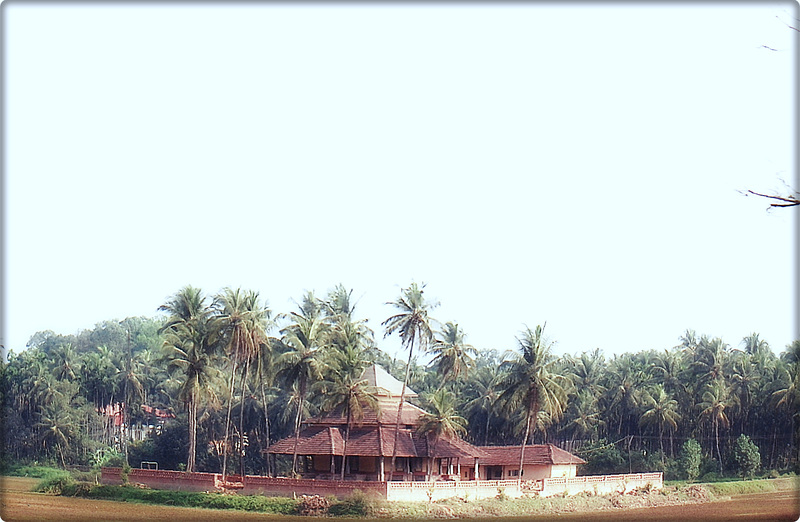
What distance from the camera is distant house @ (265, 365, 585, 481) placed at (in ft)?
136

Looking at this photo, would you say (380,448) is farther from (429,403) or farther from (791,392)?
(791,392)

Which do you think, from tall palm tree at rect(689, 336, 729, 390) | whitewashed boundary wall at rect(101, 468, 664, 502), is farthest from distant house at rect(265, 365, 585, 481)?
tall palm tree at rect(689, 336, 729, 390)

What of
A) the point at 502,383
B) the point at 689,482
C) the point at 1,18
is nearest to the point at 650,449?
the point at 689,482

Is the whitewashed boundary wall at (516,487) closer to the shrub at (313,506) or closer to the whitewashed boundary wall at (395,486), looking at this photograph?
the whitewashed boundary wall at (395,486)

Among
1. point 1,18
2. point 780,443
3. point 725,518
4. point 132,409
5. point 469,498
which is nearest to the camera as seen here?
point 1,18

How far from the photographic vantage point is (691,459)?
183 ft

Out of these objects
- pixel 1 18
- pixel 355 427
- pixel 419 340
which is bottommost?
pixel 355 427

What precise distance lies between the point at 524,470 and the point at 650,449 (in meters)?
16.7

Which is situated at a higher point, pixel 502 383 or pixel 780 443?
pixel 502 383

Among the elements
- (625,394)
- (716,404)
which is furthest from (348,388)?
(716,404)

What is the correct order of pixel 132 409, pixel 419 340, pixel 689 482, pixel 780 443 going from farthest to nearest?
pixel 132 409, pixel 780 443, pixel 689 482, pixel 419 340

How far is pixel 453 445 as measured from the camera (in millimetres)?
43344

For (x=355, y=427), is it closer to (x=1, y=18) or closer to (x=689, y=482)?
(x=689, y=482)

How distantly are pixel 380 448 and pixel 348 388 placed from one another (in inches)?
149
